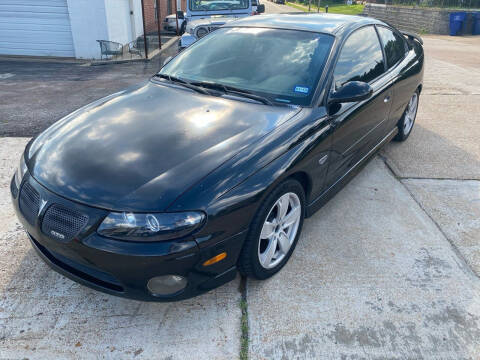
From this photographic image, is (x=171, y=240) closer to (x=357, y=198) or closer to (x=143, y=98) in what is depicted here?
(x=143, y=98)

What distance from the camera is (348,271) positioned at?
290cm

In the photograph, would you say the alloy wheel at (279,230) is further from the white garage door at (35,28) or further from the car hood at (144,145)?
the white garage door at (35,28)

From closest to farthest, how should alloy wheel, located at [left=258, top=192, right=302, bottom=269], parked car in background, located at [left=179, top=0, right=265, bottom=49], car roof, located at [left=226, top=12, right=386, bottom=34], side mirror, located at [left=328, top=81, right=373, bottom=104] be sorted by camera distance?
1. alloy wheel, located at [left=258, top=192, right=302, bottom=269]
2. side mirror, located at [left=328, top=81, right=373, bottom=104]
3. car roof, located at [left=226, top=12, right=386, bottom=34]
4. parked car in background, located at [left=179, top=0, right=265, bottom=49]

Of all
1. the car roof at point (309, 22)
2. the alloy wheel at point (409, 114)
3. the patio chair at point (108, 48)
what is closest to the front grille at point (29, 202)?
the car roof at point (309, 22)

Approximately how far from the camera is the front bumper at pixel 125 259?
2039 millimetres

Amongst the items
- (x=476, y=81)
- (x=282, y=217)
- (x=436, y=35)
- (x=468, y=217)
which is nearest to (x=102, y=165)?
(x=282, y=217)

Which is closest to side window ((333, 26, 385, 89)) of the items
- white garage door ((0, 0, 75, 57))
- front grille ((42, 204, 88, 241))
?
front grille ((42, 204, 88, 241))

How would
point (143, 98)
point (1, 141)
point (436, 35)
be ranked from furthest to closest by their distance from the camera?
1. point (436, 35)
2. point (1, 141)
3. point (143, 98)

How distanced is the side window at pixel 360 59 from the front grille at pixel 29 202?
2302 millimetres

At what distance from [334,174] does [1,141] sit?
4128 millimetres

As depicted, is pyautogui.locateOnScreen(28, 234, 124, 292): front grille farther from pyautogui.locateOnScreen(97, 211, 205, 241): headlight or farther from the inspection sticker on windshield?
the inspection sticker on windshield

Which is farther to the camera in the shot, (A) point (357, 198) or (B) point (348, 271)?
(A) point (357, 198)

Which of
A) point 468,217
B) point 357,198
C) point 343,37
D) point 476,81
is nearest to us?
point 343,37

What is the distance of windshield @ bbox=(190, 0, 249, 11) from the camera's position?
9.77 meters
